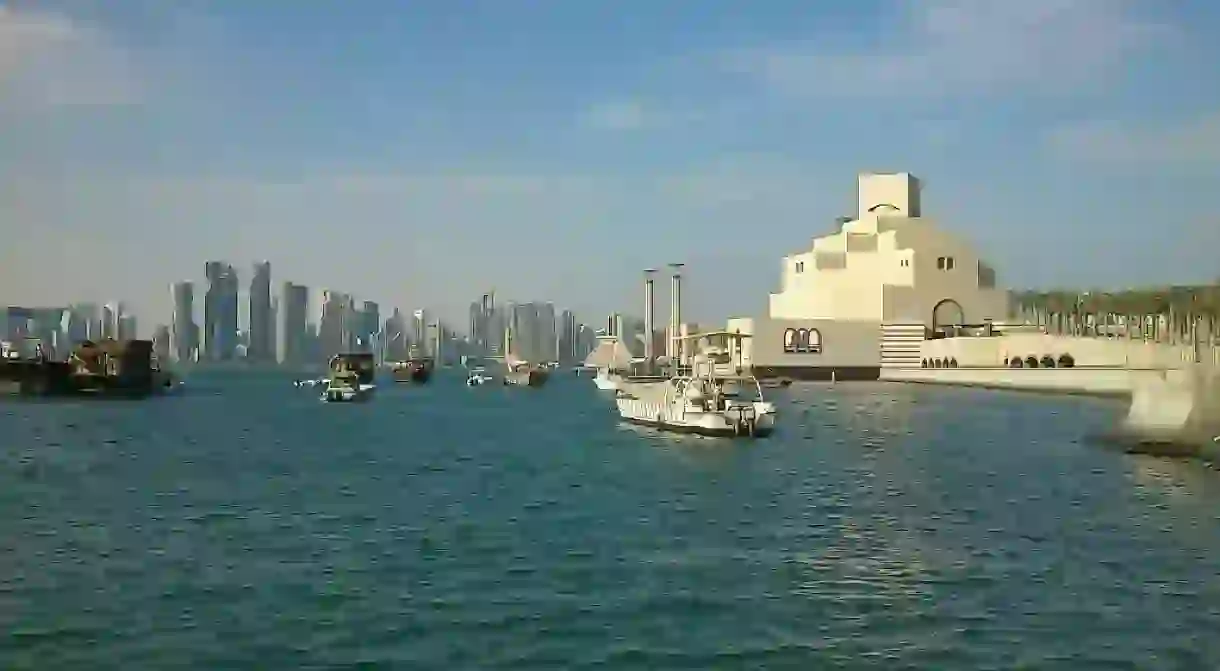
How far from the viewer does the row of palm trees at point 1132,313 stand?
82.3 metres

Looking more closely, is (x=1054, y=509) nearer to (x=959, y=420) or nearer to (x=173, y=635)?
(x=173, y=635)

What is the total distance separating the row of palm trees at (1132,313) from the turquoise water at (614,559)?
159ft

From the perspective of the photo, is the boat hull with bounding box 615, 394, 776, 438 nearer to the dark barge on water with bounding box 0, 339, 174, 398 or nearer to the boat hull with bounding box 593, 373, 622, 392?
the boat hull with bounding box 593, 373, 622, 392

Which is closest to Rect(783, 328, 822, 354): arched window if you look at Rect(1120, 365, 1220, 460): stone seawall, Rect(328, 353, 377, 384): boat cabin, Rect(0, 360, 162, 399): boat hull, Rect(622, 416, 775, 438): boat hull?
Rect(328, 353, 377, 384): boat cabin

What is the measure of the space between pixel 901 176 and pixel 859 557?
387 ft

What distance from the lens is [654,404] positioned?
162 ft

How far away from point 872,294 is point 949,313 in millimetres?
7360

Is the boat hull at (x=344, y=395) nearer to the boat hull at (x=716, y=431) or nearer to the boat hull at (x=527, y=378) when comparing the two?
the boat hull at (x=527, y=378)

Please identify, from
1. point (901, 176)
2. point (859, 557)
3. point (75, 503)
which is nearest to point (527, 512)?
point (859, 557)

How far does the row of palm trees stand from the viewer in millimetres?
82312

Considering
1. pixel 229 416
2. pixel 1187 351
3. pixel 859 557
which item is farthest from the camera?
pixel 1187 351

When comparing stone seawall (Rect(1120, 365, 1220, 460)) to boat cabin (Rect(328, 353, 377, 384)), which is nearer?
stone seawall (Rect(1120, 365, 1220, 460))

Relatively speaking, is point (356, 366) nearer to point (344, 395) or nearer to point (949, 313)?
point (344, 395)

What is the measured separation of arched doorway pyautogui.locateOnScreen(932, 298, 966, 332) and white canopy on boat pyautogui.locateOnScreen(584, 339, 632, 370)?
2889cm
